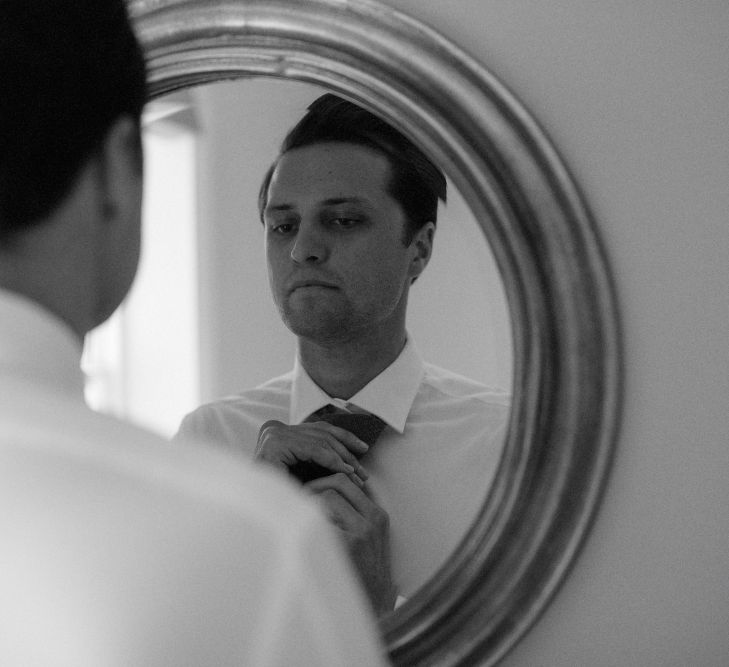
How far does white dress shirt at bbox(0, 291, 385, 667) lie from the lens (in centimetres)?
38

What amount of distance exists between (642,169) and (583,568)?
0.32 metres

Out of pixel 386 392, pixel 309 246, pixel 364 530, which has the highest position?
pixel 309 246

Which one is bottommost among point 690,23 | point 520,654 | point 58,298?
point 520,654

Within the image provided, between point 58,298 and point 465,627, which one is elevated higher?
point 58,298

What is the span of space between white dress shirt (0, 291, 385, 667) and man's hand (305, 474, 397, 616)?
48 centimetres

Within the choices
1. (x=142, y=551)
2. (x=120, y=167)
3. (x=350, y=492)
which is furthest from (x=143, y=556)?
(x=350, y=492)

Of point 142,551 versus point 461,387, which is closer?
point 142,551

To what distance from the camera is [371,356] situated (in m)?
0.88

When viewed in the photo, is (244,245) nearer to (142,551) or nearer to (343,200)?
(343,200)

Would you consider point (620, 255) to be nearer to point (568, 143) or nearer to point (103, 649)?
point (568, 143)

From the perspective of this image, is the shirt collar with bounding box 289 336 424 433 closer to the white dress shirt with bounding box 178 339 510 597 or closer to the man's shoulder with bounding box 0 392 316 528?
the white dress shirt with bounding box 178 339 510 597

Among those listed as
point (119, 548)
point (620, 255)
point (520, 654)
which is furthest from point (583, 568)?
point (119, 548)

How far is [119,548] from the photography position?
1.25ft

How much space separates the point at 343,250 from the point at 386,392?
0.12 metres
